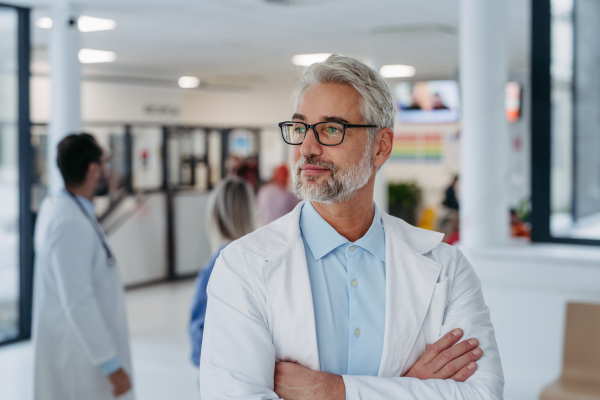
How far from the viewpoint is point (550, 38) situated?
14.3 feet

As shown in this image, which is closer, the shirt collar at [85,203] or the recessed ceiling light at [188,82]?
the shirt collar at [85,203]

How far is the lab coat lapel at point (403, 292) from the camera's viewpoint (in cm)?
143

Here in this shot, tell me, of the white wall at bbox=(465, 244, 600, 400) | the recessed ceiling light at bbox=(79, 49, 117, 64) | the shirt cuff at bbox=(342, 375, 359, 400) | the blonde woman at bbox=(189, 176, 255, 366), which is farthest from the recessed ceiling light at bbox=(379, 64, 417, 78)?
the shirt cuff at bbox=(342, 375, 359, 400)

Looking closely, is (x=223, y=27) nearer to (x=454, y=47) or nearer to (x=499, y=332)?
(x=454, y=47)

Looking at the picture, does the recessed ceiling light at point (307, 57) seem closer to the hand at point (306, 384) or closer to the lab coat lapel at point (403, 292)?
the lab coat lapel at point (403, 292)

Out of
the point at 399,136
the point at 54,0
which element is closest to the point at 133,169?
the point at 54,0

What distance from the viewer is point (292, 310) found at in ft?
4.63

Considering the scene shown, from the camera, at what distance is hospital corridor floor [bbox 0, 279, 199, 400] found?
4402 mm

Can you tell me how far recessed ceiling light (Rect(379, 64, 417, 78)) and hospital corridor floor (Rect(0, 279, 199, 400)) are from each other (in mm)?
4702

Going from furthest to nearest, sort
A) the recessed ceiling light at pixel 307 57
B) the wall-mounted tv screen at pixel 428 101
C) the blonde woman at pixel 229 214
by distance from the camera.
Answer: the wall-mounted tv screen at pixel 428 101 < the recessed ceiling light at pixel 307 57 < the blonde woman at pixel 229 214

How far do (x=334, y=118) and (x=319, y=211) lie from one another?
242 millimetres

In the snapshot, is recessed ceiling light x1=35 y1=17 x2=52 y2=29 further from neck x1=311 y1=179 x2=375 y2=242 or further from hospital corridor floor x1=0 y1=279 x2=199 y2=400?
neck x1=311 y1=179 x2=375 y2=242

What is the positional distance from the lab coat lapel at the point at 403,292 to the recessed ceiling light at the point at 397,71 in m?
8.09

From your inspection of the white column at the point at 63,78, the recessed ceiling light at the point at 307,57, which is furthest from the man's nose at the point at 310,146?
the recessed ceiling light at the point at 307,57
